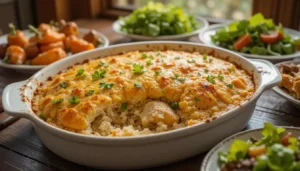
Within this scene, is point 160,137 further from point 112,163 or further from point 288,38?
point 288,38

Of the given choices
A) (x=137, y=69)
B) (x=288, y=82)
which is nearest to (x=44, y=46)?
(x=137, y=69)

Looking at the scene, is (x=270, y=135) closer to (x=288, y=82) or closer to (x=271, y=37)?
(x=288, y=82)

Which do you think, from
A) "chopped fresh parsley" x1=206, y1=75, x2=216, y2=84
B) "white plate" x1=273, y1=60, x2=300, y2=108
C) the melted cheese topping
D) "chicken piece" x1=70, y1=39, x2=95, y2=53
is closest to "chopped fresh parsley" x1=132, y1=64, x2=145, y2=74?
the melted cheese topping

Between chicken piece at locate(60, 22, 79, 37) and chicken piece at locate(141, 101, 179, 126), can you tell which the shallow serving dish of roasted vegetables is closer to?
chicken piece at locate(60, 22, 79, 37)

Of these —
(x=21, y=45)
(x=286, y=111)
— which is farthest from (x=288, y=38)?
(x=21, y=45)

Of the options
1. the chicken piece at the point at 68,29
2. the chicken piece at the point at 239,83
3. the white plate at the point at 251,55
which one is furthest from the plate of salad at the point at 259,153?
the chicken piece at the point at 68,29

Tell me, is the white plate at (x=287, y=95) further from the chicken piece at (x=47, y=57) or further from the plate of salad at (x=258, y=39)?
the chicken piece at (x=47, y=57)
